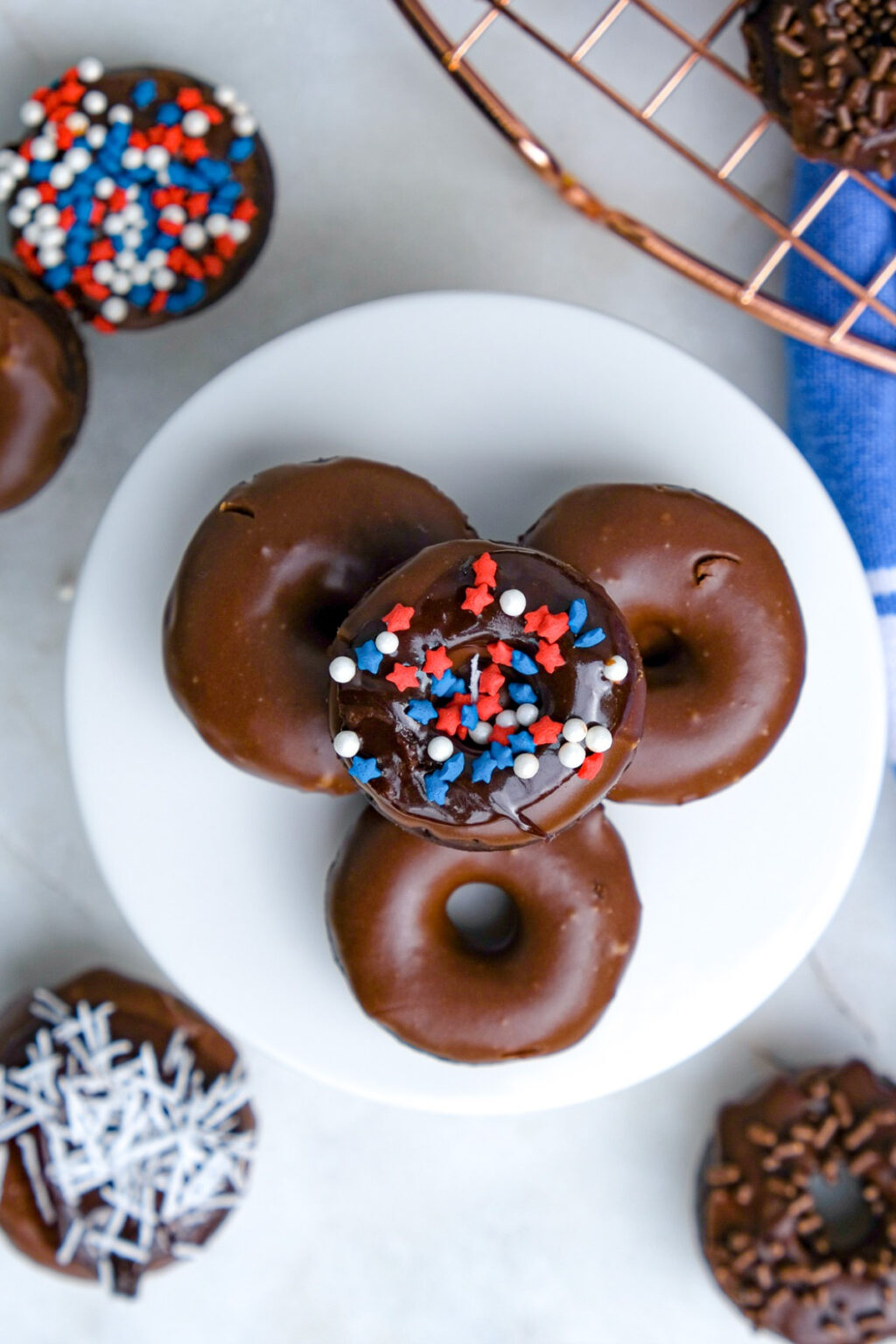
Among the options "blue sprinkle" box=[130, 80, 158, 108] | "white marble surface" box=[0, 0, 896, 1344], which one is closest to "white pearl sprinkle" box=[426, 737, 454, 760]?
"white marble surface" box=[0, 0, 896, 1344]

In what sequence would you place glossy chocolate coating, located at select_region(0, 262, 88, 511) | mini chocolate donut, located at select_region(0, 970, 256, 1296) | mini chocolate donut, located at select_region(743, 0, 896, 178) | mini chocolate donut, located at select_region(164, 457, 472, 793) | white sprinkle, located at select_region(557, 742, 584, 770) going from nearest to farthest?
1. white sprinkle, located at select_region(557, 742, 584, 770)
2. mini chocolate donut, located at select_region(164, 457, 472, 793)
3. mini chocolate donut, located at select_region(743, 0, 896, 178)
4. glossy chocolate coating, located at select_region(0, 262, 88, 511)
5. mini chocolate donut, located at select_region(0, 970, 256, 1296)

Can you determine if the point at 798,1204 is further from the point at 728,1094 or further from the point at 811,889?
the point at 811,889

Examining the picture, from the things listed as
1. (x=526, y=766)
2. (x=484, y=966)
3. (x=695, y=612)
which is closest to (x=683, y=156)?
(x=695, y=612)

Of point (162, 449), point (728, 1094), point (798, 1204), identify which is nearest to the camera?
point (162, 449)

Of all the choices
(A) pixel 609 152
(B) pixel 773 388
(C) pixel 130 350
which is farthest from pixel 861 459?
(C) pixel 130 350

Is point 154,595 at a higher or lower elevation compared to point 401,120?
lower

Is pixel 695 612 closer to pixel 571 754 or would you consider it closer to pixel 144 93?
pixel 571 754

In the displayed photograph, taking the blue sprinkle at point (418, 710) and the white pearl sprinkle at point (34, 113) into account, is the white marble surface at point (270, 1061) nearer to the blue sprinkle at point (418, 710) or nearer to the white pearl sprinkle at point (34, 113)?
the white pearl sprinkle at point (34, 113)

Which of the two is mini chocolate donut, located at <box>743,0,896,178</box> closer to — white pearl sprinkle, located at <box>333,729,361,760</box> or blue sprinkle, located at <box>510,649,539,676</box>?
blue sprinkle, located at <box>510,649,539,676</box>
